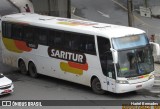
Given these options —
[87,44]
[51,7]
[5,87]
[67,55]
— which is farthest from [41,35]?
[51,7]

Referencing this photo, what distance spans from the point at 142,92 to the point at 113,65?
8.51 ft

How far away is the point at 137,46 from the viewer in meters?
19.7

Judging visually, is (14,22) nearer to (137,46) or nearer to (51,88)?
(51,88)

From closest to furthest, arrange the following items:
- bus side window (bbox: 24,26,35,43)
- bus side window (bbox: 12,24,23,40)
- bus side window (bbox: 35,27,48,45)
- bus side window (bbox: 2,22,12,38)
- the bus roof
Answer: the bus roof
bus side window (bbox: 35,27,48,45)
bus side window (bbox: 24,26,35,43)
bus side window (bbox: 12,24,23,40)
bus side window (bbox: 2,22,12,38)

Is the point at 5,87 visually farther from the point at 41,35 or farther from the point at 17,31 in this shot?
the point at 17,31

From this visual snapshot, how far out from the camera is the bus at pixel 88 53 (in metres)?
19.1

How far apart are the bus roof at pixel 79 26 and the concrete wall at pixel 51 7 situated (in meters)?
18.9

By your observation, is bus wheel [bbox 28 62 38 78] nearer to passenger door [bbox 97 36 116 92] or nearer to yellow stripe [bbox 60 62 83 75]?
yellow stripe [bbox 60 62 83 75]

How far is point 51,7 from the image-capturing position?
45625mm

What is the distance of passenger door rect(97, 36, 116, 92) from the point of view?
1900 centimetres

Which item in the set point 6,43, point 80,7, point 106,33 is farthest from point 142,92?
point 80,7

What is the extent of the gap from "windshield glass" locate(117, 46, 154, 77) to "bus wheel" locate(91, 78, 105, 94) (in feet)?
5.24

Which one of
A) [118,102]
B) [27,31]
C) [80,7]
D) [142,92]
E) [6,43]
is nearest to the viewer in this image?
[118,102]

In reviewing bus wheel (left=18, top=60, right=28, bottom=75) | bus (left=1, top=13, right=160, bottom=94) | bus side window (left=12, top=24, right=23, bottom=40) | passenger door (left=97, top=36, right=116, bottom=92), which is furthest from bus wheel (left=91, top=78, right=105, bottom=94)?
bus side window (left=12, top=24, right=23, bottom=40)
